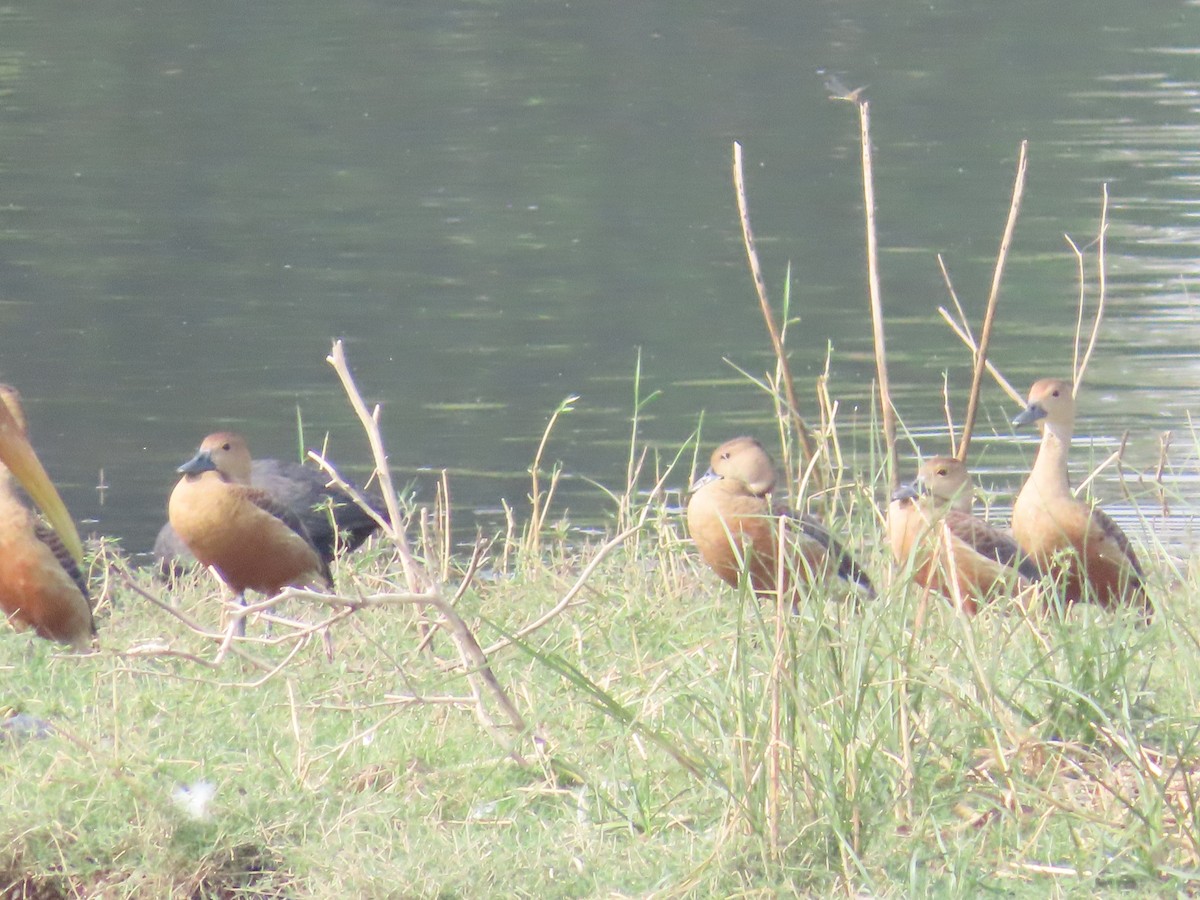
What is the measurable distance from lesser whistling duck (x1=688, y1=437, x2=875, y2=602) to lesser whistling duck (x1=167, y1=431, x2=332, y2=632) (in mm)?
1294

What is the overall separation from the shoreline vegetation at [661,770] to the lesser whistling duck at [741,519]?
0.87 metres

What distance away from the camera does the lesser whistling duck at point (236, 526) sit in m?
6.45

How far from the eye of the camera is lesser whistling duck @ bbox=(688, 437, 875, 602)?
5906mm

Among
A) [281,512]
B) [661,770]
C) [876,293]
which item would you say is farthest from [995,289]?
[281,512]

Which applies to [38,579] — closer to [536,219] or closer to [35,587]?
→ [35,587]

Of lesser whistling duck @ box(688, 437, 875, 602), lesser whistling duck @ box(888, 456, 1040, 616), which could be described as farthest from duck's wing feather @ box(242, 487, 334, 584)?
lesser whistling duck @ box(888, 456, 1040, 616)

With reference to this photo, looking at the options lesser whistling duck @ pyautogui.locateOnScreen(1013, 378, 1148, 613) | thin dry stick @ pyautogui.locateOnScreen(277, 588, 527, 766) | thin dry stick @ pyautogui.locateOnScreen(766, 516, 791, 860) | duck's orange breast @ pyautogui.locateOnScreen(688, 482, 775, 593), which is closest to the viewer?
thin dry stick @ pyautogui.locateOnScreen(766, 516, 791, 860)

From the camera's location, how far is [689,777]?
4.39 meters

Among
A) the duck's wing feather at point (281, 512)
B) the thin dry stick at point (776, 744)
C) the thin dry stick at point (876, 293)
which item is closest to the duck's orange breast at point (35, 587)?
the duck's wing feather at point (281, 512)

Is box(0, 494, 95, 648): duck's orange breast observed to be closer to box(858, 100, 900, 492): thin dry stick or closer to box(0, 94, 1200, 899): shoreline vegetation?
box(0, 94, 1200, 899): shoreline vegetation

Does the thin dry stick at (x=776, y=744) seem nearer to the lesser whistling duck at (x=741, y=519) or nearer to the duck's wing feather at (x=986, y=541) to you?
the lesser whistling duck at (x=741, y=519)

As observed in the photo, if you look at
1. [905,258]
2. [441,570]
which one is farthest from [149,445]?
[905,258]

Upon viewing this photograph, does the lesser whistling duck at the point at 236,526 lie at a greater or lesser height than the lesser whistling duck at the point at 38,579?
lesser

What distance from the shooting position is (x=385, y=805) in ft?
14.3
